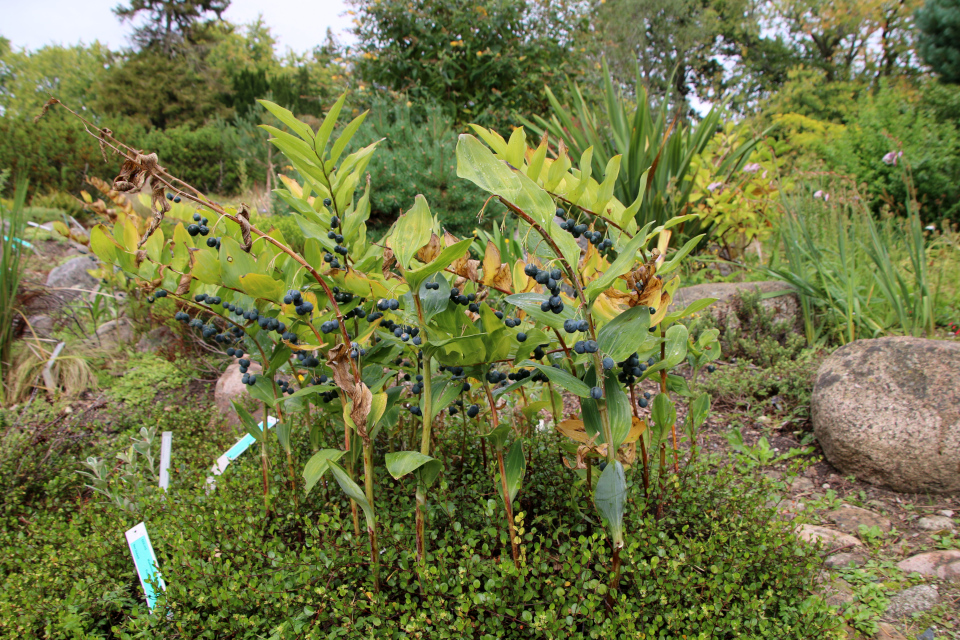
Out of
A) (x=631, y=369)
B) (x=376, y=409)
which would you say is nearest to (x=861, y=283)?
(x=631, y=369)

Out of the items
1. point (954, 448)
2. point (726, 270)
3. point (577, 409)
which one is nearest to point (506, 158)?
point (577, 409)

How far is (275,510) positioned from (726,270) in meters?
4.78

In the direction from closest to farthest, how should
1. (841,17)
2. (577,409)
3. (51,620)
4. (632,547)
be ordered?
(632,547)
(51,620)
(577,409)
(841,17)

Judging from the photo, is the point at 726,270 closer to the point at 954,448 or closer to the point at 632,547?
the point at 954,448

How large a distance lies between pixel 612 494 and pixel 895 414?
6.63ft

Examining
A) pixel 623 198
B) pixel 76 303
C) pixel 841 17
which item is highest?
pixel 841 17

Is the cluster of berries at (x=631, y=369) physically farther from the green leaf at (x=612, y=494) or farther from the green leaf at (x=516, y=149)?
Answer: the green leaf at (x=516, y=149)

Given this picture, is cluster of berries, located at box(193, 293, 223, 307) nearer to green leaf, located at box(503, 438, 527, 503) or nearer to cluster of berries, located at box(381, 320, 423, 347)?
cluster of berries, located at box(381, 320, 423, 347)

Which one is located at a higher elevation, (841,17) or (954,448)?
(841,17)

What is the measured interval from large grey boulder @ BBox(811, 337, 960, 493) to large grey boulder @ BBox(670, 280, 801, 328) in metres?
1.08

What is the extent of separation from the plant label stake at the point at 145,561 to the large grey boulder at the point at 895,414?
278 centimetres

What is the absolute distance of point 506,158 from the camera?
4.05 ft

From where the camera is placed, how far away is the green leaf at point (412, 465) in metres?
1.19

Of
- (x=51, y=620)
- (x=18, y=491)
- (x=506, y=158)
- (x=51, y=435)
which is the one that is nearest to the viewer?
(x=506, y=158)
